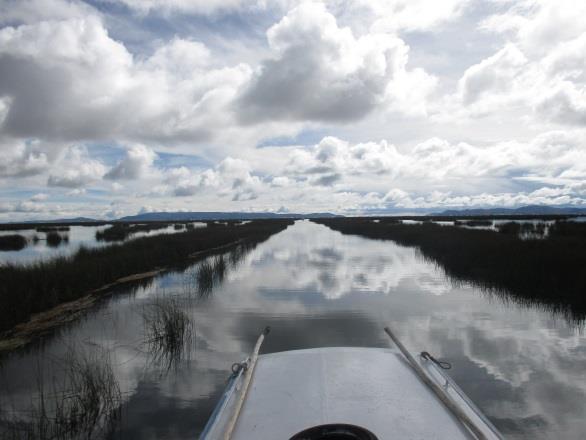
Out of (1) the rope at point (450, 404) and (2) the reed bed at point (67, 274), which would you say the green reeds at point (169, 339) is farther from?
(1) the rope at point (450, 404)

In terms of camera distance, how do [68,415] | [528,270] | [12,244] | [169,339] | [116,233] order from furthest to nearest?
1. [116,233]
2. [12,244]
3. [528,270]
4. [169,339]
5. [68,415]

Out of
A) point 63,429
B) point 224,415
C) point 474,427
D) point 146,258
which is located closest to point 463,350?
point 474,427

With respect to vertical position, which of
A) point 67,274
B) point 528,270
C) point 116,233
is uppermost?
point 67,274

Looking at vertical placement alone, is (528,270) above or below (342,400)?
below

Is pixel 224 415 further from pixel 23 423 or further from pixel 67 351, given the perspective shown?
pixel 67 351

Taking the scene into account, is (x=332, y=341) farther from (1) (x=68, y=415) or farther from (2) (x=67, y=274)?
(2) (x=67, y=274)

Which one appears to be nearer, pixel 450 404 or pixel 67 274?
pixel 450 404

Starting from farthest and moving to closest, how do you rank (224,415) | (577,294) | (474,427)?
(577,294), (224,415), (474,427)

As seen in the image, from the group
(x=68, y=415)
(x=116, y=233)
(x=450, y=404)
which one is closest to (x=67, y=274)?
(x=68, y=415)

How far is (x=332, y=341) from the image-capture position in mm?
9867

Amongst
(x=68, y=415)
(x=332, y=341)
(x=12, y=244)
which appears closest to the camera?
(x=68, y=415)

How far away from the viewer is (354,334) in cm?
1047

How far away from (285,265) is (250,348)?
14.6m

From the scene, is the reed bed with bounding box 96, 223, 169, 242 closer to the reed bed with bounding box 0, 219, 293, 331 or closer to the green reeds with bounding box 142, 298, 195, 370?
the reed bed with bounding box 0, 219, 293, 331
